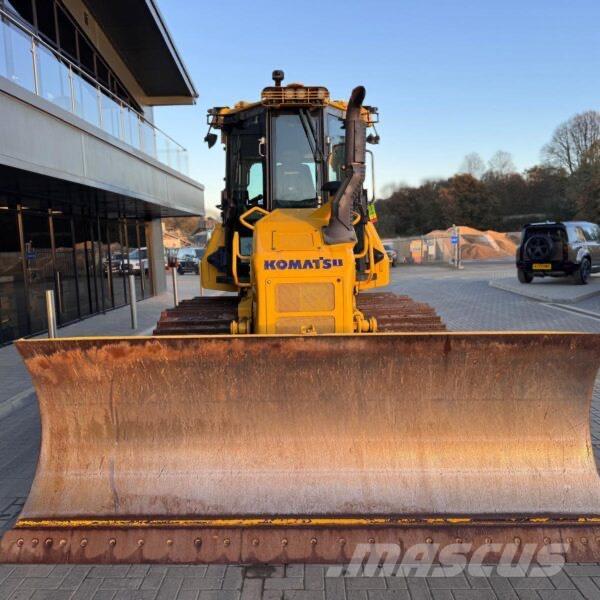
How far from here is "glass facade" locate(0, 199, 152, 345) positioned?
10.1 meters

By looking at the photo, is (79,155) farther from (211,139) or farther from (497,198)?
(497,198)

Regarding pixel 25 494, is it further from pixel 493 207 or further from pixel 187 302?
pixel 493 207

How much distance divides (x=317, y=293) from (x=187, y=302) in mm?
2568

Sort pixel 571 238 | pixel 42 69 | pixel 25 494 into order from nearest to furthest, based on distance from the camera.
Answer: pixel 25 494 → pixel 42 69 → pixel 571 238

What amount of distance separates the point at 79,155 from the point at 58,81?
4.26ft

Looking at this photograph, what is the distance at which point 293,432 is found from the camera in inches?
132

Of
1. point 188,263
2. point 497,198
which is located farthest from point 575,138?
point 188,263

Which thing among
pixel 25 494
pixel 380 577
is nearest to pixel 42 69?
pixel 25 494

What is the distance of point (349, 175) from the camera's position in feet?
12.4

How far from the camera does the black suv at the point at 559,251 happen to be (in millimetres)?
17078

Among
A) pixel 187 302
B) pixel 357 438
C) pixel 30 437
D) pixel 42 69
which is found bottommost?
pixel 30 437

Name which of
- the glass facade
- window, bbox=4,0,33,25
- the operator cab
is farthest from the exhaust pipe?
window, bbox=4,0,33,25

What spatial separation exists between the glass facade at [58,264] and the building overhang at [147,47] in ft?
15.0

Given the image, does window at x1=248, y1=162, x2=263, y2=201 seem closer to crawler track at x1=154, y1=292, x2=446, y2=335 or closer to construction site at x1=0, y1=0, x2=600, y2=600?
construction site at x1=0, y1=0, x2=600, y2=600
